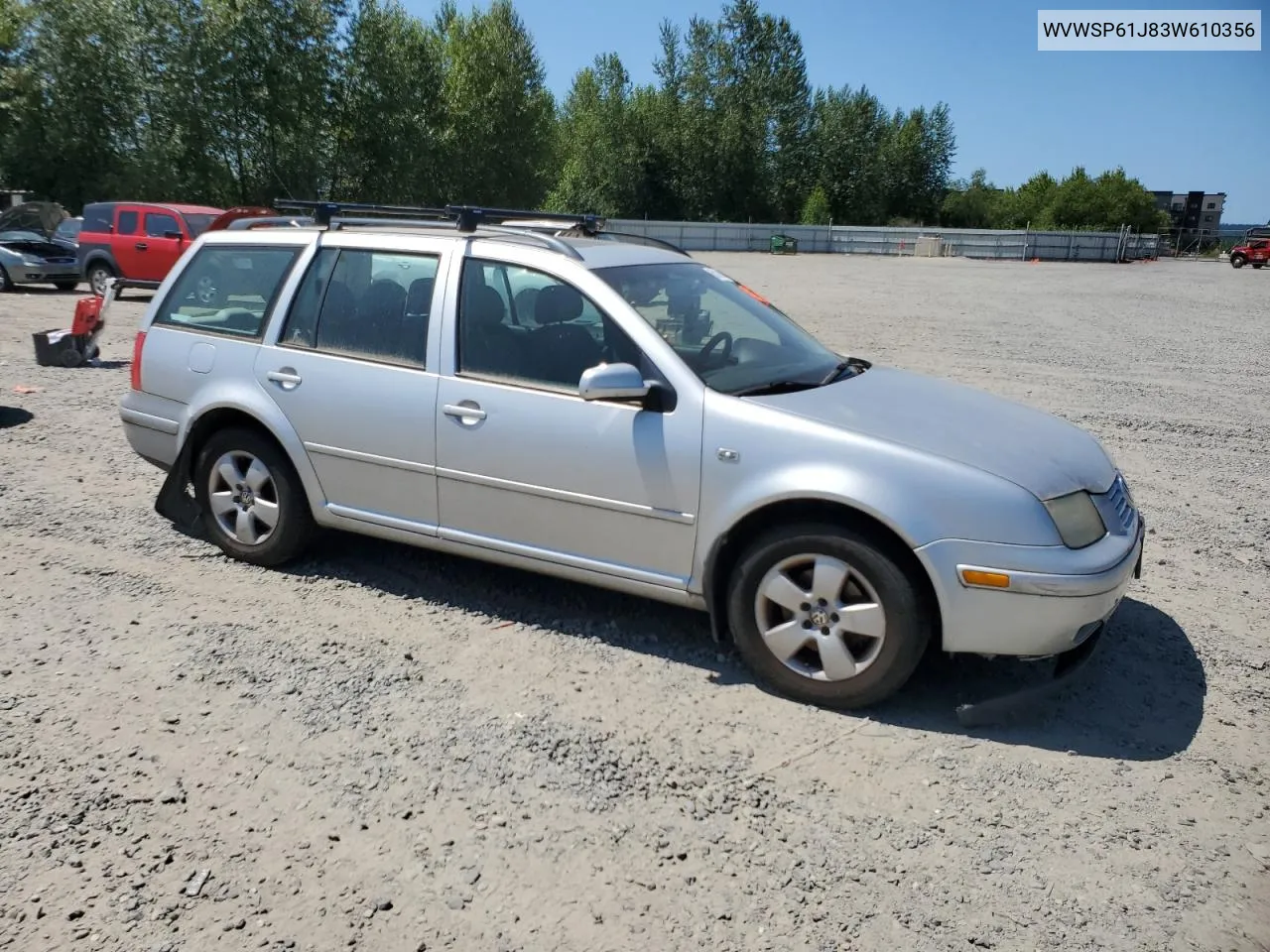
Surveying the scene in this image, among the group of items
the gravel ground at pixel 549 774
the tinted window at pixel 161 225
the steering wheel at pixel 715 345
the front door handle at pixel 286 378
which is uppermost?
the tinted window at pixel 161 225

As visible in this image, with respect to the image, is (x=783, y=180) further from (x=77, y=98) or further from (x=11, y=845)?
(x=11, y=845)

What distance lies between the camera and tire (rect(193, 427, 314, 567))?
5.13m

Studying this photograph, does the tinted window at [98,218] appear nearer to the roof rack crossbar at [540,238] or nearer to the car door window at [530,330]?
the roof rack crossbar at [540,238]

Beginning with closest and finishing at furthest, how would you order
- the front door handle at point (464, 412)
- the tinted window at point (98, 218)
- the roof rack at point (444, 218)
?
the front door handle at point (464, 412), the roof rack at point (444, 218), the tinted window at point (98, 218)

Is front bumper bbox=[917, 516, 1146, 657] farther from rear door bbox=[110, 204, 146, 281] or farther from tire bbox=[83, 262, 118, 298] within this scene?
tire bbox=[83, 262, 118, 298]

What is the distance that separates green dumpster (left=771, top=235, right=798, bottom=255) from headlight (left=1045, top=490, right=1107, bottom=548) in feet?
A: 163

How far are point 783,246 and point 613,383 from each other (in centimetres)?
4988

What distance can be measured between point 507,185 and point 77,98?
76.8ft

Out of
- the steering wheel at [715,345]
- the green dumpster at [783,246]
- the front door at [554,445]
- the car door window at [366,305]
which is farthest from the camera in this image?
the green dumpster at [783,246]

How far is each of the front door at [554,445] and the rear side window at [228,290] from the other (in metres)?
1.21

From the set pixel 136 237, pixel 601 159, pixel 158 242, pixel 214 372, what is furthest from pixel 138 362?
pixel 601 159

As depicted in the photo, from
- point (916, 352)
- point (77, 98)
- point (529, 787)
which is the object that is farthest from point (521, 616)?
point (77, 98)

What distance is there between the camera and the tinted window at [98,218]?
18875 mm

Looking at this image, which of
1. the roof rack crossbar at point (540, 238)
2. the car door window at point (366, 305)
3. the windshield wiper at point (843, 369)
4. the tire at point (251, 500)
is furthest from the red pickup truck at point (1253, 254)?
the tire at point (251, 500)
